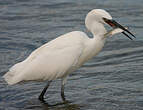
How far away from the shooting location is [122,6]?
13.9 meters

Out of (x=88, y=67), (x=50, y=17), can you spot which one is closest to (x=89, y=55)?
(x=88, y=67)

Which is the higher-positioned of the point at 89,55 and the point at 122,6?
the point at 89,55

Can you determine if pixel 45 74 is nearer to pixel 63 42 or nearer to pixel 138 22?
pixel 63 42

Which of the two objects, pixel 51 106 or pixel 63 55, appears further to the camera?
pixel 51 106

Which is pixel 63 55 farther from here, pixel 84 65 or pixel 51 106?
pixel 84 65

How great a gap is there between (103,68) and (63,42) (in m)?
1.75

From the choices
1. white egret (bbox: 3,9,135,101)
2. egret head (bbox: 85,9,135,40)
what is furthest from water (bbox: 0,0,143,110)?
egret head (bbox: 85,9,135,40)

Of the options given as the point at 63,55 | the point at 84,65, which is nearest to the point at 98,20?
the point at 63,55

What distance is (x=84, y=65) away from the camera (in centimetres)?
942

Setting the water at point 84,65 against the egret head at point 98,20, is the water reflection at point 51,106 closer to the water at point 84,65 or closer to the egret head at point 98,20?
the water at point 84,65

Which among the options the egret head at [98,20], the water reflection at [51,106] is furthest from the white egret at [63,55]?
the water reflection at [51,106]

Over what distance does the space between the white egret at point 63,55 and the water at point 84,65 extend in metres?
0.50

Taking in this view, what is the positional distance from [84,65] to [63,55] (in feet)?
6.31

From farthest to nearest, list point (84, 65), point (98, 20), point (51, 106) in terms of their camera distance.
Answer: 1. point (84, 65)
2. point (51, 106)
3. point (98, 20)
